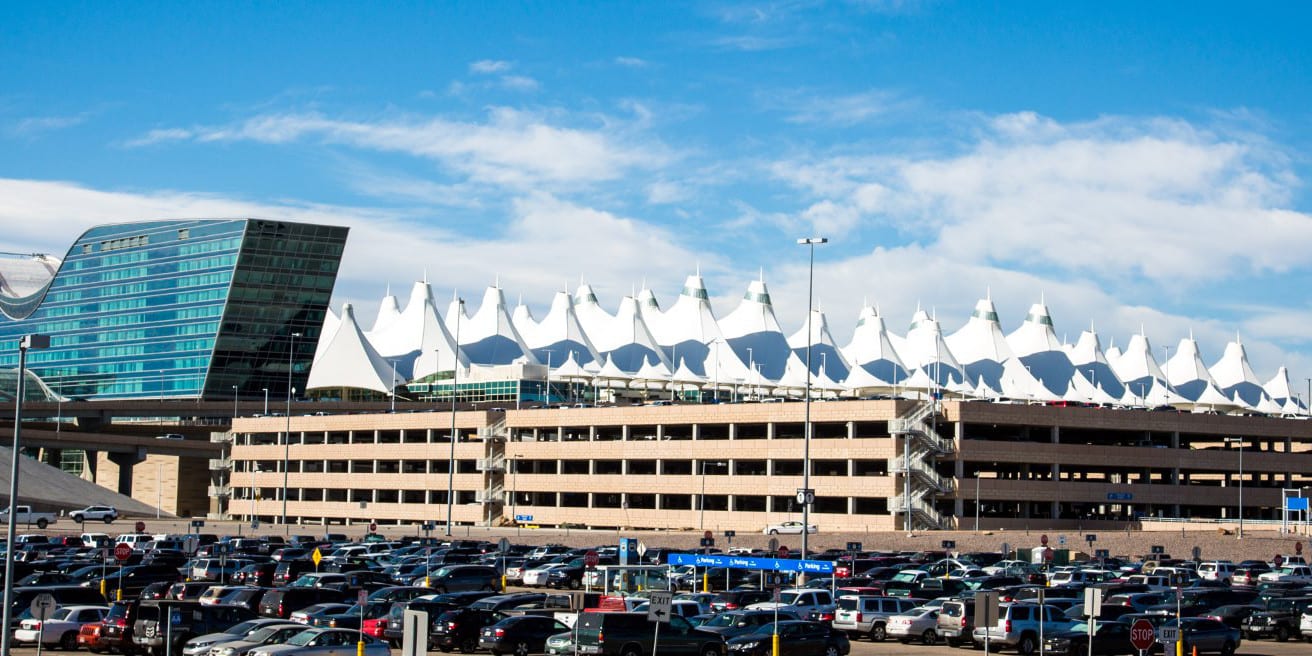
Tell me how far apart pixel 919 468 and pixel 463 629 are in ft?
168

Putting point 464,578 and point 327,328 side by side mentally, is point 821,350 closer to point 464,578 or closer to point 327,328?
point 327,328

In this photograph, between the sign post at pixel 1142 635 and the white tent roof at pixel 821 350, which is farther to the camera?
the white tent roof at pixel 821 350

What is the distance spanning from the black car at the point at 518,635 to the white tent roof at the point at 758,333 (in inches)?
5116

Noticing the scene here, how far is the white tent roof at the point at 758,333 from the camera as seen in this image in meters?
167

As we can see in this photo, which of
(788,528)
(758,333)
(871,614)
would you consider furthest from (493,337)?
(871,614)

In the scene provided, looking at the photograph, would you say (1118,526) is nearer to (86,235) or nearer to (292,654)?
(292,654)

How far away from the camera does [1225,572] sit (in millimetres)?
59062

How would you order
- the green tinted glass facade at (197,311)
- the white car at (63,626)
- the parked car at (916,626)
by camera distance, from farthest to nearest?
the green tinted glass facade at (197,311) → the parked car at (916,626) → the white car at (63,626)

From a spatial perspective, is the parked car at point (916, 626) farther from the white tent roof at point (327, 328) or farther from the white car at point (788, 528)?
the white tent roof at point (327, 328)

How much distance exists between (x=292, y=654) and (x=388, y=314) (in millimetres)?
154435

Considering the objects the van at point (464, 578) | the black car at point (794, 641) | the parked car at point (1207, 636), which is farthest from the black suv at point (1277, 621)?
the van at point (464, 578)

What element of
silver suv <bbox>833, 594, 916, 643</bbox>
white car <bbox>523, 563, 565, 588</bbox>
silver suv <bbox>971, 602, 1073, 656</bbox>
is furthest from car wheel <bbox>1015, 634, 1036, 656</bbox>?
white car <bbox>523, 563, 565, 588</bbox>

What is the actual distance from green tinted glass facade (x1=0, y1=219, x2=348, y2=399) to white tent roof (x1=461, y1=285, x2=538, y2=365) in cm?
1633

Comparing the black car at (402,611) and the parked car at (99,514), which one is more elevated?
the black car at (402,611)
